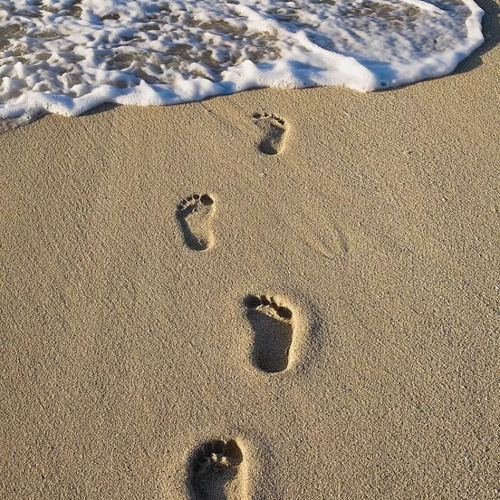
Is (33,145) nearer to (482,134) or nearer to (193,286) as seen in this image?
(193,286)

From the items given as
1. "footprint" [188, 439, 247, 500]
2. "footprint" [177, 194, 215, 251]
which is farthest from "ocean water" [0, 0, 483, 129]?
"footprint" [188, 439, 247, 500]

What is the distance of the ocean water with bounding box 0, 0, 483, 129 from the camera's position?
11.0ft

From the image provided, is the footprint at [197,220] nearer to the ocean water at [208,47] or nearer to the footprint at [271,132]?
the footprint at [271,132]

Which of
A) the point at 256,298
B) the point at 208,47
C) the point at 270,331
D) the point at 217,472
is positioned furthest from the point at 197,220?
the point at 208,47

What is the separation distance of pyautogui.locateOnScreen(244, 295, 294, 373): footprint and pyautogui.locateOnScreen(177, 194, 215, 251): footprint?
36cm

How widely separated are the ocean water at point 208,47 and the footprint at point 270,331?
1.40 meters

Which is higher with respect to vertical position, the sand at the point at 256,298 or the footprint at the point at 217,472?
the sand at the point at 256,298

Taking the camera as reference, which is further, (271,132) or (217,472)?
(271,132)

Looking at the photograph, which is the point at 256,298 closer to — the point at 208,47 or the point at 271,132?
the point at 271,132

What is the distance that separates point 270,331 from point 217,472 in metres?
0.58

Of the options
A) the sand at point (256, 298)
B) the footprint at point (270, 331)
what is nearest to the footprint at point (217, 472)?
the sand at point (256, 298)

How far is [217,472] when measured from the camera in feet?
6.77

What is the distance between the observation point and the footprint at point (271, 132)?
A: 3029 mm

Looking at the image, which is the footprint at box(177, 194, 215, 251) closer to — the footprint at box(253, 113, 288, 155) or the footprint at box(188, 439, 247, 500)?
the footprint at box(253, 113, 288, 155)
